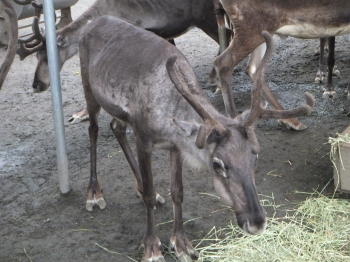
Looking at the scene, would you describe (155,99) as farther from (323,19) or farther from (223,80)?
(323,19)

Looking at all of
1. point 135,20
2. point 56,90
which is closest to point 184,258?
point 56,90

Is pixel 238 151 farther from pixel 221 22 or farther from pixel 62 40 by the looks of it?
pixel 62 40

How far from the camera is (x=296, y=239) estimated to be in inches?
160

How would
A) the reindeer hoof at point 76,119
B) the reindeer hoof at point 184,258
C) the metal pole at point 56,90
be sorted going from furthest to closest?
the reindeer hoof at point 76,119, the metal pole at point 56,90, the reindeer hoof at point 184,258

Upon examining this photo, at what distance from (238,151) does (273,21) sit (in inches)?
89.8

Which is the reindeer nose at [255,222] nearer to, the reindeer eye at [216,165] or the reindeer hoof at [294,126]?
the reindeer eye at [216,165]

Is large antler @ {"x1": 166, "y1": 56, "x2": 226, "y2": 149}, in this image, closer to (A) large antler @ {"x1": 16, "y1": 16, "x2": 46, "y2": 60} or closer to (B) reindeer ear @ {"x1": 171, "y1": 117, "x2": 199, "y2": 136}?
(B) reindeer ear @ {"x1": 171, "y1": 117, "x2": 199, "y2": 136}

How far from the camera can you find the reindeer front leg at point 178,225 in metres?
4.08

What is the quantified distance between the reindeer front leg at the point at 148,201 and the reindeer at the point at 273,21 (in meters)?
1.54

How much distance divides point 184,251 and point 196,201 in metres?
0.78

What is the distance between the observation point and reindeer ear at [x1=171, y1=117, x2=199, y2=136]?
3607 mm

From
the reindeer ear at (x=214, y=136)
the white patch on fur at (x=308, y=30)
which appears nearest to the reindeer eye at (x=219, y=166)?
the reindeer ear at (x=214, y=136)

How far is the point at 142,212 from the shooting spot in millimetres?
4734

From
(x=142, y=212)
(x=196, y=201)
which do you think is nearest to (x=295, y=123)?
(x=196, y=201)
